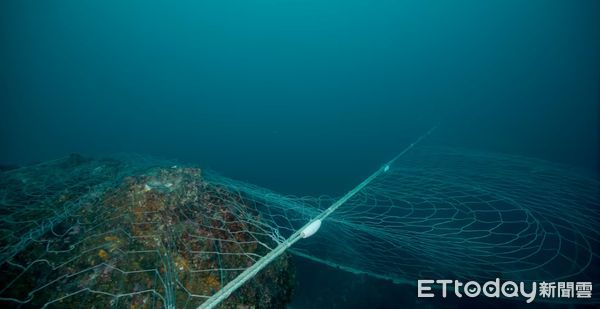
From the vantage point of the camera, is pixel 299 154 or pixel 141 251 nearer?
pixel 141 251

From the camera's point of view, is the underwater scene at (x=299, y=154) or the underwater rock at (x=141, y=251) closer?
the underwater rock at (x=141, y=251)

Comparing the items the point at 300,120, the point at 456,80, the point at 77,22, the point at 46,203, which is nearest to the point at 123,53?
the point at 77,22

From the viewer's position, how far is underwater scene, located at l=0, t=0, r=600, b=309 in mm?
2861

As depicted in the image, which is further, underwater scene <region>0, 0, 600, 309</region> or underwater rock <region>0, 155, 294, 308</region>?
underwater scene <region>0, 0, 600, 309</region>

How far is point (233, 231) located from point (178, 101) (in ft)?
268

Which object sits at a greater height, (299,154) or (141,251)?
(299,154)

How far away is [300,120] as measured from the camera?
48750 millimetres

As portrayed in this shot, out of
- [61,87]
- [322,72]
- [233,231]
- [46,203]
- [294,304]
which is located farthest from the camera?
[322,72]

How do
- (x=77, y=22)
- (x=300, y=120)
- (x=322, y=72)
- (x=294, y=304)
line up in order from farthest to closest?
1. (x=77, y=22)
2. (x=322, y=72)
3. (x=300, y=120)
4. (x=294, y=304)

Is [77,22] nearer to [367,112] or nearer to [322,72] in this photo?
[322,72]

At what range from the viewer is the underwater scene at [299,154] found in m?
2.86

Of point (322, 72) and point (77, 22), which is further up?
point (77, 22)

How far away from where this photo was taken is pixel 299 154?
94.0 feet

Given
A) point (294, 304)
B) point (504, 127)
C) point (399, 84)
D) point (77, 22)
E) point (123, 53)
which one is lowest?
point (294, 304)
